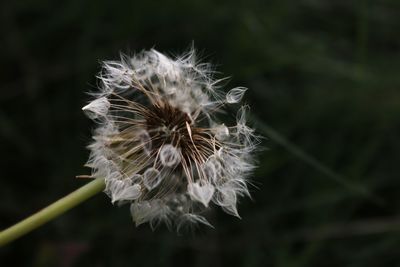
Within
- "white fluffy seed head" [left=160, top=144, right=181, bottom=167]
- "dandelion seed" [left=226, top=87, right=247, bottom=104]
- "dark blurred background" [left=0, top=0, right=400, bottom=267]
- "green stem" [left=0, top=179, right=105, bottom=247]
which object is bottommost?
"green stem" [left=0, top=179, right=105, bottom=247]

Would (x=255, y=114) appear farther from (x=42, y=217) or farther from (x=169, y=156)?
(x=42, y=217)

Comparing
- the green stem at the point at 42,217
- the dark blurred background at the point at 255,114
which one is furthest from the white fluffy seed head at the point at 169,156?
the dark blurred background at the point at 255,114

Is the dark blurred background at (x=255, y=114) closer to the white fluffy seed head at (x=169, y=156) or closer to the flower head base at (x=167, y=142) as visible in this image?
the flower head base at (x=167, y=142)

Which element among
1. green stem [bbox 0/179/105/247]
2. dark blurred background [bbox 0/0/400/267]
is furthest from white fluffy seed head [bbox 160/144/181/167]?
dark blurred background [bbox 0/0/400/267]

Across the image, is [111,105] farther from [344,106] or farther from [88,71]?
[344,106]

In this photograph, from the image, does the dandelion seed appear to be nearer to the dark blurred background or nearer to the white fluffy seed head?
the white fluffy seed head

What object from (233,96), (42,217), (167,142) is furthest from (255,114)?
(42,217)
